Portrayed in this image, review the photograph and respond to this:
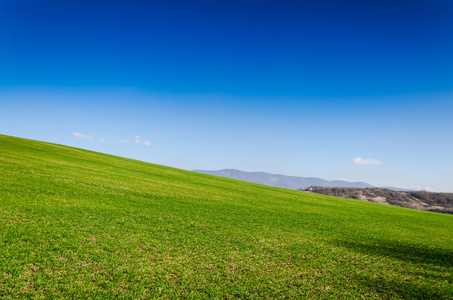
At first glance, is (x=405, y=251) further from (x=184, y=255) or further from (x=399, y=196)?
(x=399, y=196)

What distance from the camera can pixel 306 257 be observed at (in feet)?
15.0

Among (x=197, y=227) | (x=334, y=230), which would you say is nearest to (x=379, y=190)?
(x=334, y=230)

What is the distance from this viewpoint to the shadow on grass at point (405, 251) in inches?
201

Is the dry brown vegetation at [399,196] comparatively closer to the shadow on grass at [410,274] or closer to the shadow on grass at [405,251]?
the shadow on grass at [405,251]

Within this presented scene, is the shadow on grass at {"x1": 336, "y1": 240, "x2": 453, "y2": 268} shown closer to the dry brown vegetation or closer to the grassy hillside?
the grassy hillside

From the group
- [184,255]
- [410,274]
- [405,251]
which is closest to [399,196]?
[405,251]

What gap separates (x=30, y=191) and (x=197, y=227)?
5009 millimetres

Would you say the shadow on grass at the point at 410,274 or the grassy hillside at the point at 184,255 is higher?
the shadow on grass at the point at 410,274

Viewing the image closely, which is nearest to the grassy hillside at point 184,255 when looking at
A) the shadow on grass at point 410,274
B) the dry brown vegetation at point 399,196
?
the shadow on grass at point 410,274

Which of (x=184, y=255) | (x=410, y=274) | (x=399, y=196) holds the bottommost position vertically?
(x=184, y=255)

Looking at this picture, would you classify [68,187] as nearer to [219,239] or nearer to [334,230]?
[219,239]

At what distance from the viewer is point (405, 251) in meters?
5.68

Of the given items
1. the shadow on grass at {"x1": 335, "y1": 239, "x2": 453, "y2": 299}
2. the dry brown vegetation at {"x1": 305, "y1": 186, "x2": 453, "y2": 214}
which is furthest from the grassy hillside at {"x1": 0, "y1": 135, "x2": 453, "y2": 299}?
the dry brown vegetation at {"x1": 305, "y1": 186, "x2": 453, "y2": 214}

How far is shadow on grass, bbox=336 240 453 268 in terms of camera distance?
5.10 m
